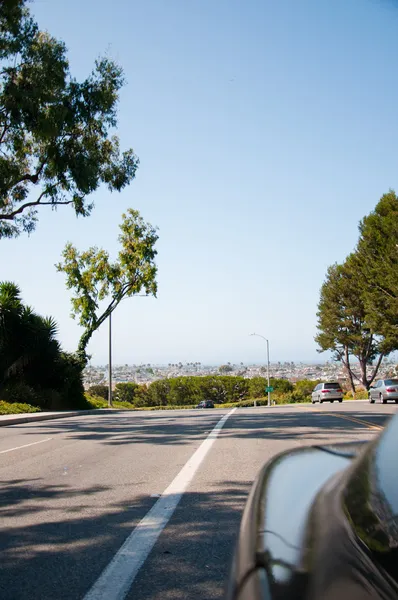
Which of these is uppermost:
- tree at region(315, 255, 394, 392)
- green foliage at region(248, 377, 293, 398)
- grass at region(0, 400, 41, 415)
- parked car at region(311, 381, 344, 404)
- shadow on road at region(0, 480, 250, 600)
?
tree at region(315, 255, 394, 392)

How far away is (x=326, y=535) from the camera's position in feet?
5.37

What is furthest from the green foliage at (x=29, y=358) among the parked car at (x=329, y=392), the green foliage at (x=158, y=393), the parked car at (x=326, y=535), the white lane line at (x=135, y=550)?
the green foliage at (x=158, y=393)

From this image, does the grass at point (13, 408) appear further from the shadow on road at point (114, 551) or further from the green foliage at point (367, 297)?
the green foliage at point (367, 297)

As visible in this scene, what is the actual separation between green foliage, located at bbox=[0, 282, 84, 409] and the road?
58.5ft

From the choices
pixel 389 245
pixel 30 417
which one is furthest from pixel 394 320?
pixel 30 417

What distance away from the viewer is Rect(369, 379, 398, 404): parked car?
3066cm

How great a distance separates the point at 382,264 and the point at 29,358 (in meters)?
24.6

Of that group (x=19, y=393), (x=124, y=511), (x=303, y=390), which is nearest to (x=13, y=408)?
(x=19, y=393)

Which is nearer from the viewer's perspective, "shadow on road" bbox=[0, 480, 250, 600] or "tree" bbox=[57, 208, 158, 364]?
"shadow on road" bbox=[0, 480, 250, 600]

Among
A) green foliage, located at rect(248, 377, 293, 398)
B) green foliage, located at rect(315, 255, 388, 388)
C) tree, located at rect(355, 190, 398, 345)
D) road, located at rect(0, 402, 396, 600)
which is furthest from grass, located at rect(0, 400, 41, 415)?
green foliage, located at rect(248, 377, 293, 398)

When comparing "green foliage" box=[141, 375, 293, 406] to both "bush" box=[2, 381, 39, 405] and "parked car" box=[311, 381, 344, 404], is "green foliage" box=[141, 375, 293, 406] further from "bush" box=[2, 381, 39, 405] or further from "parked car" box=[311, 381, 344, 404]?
"bush" box=[2, 381, 39, 405]

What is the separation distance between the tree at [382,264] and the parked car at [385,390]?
382 inches

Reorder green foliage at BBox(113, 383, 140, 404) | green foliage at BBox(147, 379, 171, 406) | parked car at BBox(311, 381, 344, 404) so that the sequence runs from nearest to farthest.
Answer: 1. parked car at BBox(311, 381, 344, 404)
2. green foliage at BBox(147, 379, 171, 406)
3. green foliage at BBox(113, 383, 140, 404)

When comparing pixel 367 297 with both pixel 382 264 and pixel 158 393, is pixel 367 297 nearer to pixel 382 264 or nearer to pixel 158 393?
pixel 382 264
